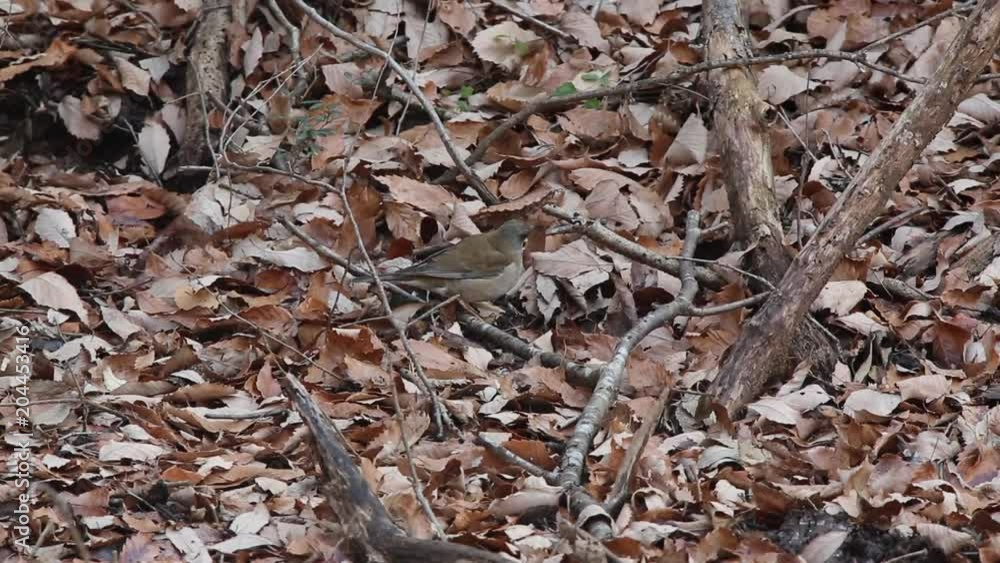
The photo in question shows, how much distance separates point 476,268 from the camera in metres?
6.08

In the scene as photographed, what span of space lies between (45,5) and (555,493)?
471 centimetres

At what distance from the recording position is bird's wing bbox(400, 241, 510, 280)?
6074 mm

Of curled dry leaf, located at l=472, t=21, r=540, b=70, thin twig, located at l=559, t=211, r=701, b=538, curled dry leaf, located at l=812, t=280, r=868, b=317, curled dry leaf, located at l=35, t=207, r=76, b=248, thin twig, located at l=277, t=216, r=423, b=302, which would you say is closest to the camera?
thin twig, located at l=559, t=211, r=701, b=538

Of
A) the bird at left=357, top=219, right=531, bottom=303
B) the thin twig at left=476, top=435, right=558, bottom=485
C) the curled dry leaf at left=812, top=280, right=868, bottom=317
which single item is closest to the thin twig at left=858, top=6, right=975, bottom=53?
the curled dry leaf at left=812, top=280, right=868, bottom=317

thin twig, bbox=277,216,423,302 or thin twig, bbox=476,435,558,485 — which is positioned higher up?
thin twig, bbox=476,435,558,485

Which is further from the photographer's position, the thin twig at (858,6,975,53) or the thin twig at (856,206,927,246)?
the thin twig at (858,6,975,53)

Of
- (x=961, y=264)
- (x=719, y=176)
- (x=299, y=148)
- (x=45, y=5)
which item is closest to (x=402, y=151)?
(x=299, y=148)

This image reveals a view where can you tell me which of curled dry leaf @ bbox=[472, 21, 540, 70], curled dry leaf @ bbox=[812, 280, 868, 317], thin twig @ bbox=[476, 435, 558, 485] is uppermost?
curled dry leaf @ bbox=[472, 21, 540, 70]

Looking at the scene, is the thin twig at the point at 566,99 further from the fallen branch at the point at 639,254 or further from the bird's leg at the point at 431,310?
the bird's leg at the point at 431,310

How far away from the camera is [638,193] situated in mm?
6641

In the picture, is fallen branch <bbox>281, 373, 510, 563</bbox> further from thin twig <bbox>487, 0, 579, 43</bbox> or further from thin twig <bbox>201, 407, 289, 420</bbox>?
thin twig <bbox>487, 0, 579, 43</bbox>
